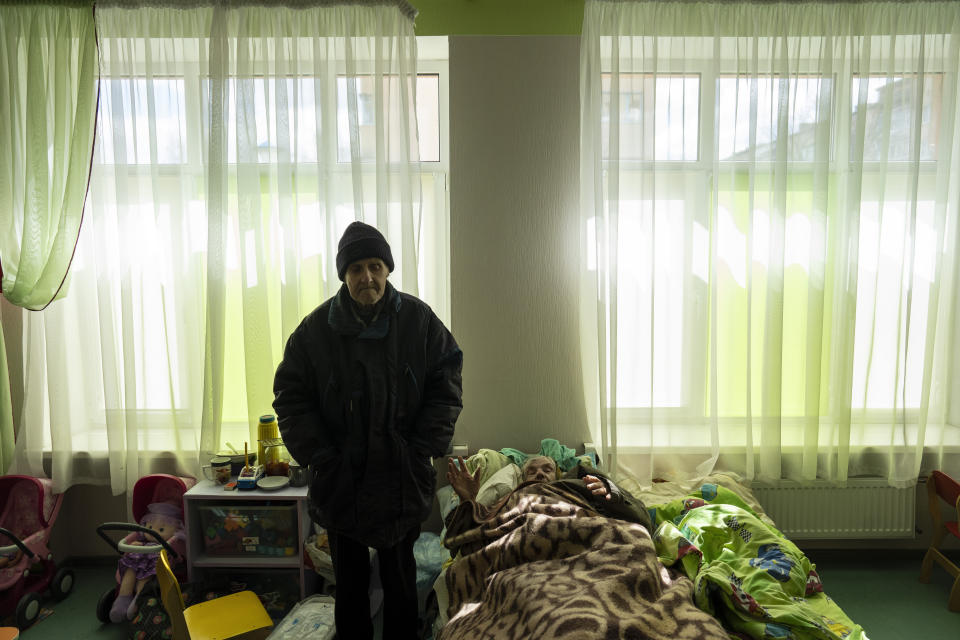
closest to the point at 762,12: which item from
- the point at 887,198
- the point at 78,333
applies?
the point at 887,198

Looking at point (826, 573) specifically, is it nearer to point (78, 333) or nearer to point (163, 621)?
point (163, 621)

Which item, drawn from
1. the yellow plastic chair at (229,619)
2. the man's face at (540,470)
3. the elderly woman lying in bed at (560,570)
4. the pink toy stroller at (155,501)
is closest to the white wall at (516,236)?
the man's face at (540,470)

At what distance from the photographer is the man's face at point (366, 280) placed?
189 cm

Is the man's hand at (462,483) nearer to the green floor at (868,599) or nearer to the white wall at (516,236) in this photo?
the white wall at (516,236)

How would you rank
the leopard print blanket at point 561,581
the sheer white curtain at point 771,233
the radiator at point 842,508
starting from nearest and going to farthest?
the leopard print blanket at point 561,581 → the sheer white curtain at point 771,233 → the radiator at point 842,508

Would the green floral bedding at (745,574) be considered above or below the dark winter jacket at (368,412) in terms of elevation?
below

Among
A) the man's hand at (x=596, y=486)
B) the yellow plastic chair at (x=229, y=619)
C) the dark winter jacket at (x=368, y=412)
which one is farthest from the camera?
the man's hand at (x=596, y=486)

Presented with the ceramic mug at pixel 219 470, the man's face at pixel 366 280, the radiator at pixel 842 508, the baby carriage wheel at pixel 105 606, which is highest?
the man's face at pixel 366 280

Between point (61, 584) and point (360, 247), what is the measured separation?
213 centimetres

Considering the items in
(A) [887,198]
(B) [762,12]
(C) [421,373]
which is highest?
(B) [762,12]

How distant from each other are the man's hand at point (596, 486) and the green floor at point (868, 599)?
4.07 ft

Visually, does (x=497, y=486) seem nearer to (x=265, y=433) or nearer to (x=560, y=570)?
(x=560, y=570)

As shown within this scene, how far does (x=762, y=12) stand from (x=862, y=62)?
505 mm

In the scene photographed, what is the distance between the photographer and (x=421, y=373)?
1.97 meters
